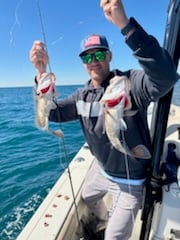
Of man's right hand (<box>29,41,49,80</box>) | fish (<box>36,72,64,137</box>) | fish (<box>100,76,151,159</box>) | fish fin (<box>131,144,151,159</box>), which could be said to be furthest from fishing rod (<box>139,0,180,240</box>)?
man's right hand (<box>29,41,49,80</box>)

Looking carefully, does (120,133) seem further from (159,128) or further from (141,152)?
(159,128)

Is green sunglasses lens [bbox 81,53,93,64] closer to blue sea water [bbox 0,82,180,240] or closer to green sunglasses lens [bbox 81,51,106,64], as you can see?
green sunglasses lens [bbox 81,51,106,64]

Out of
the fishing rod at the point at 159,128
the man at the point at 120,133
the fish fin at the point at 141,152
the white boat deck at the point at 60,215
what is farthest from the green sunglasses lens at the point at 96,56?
the white boat deck at the point at 60,215

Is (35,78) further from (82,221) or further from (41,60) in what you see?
(82,221)

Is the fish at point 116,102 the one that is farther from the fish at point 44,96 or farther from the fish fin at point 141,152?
the fish at point 44,96

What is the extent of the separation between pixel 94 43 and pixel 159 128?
66 cm

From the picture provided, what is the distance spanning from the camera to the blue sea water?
3.29m

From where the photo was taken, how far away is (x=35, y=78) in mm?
1777

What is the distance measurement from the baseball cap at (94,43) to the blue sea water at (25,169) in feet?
1.23

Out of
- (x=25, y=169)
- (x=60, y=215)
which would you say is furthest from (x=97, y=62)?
(x=25, y=169)

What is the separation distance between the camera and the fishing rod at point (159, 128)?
1.40 m

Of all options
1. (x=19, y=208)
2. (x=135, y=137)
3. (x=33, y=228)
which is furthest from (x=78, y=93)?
(x=19, y=208)

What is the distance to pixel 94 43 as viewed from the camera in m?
1.57

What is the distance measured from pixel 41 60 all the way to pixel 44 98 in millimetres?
321
